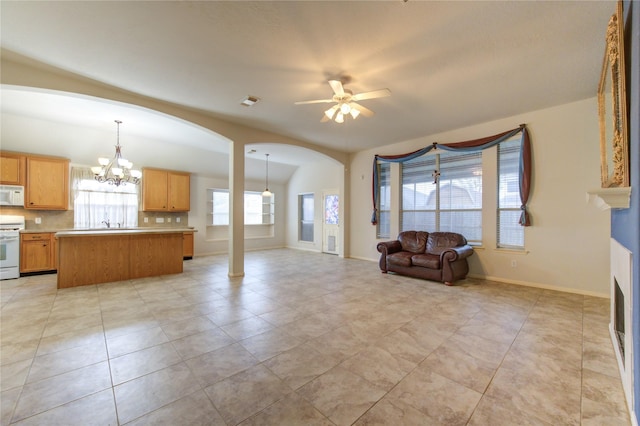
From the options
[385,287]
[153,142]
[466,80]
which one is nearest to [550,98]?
[466,80]

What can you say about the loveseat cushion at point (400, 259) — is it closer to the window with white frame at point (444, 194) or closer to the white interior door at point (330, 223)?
the window with white frame at point (444, 194)

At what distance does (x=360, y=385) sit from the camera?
1.85 m

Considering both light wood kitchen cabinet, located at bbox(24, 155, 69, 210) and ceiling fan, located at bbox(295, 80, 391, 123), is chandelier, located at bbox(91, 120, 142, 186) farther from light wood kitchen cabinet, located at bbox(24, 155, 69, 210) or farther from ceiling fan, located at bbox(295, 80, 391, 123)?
ceiling fan, located at bbox(295, 80, 391, 123)

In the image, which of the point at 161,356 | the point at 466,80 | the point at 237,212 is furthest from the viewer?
the point at 237,212

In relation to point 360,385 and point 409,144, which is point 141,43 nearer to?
point 360,385

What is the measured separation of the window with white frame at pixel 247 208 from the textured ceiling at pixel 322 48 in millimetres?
4602

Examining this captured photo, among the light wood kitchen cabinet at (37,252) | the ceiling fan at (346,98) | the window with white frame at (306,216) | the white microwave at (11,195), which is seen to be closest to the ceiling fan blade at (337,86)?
the ceiling fan at (346,98)

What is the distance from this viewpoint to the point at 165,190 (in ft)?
22.9

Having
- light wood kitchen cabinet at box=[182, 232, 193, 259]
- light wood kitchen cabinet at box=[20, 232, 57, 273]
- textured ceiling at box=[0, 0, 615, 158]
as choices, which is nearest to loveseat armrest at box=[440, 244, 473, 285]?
textured ceiling at box=[0, 0, 615, 158]

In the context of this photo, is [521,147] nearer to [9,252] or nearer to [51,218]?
[9,252]

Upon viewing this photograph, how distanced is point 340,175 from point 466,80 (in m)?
4.41

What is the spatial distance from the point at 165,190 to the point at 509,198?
26.9 feet

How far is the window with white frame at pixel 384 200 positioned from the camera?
6581 millimetres

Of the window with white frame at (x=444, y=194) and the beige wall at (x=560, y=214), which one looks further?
the window with white frame at (x=444, y=194)
